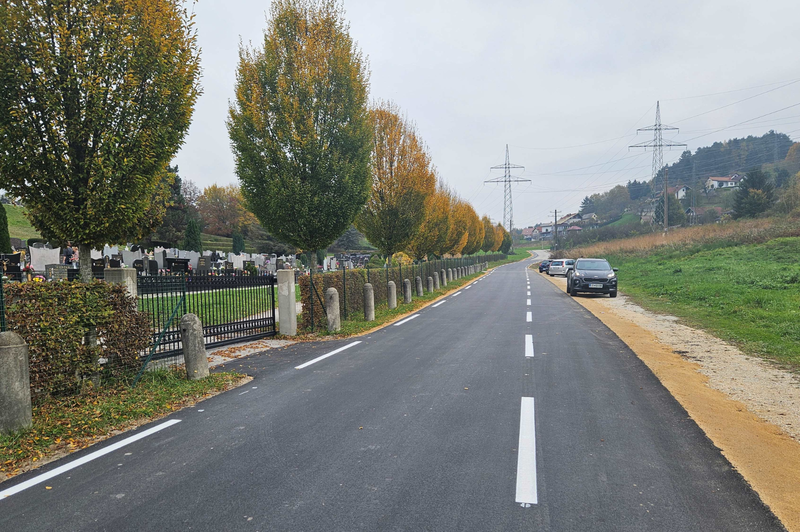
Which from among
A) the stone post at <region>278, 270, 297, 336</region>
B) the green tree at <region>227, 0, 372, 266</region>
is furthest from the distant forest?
the stone post at <region>278, 270, 297, 336</region>

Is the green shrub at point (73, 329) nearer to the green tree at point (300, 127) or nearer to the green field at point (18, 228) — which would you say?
the green tree at point (300, 127)

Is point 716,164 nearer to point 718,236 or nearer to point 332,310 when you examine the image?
point 718,236

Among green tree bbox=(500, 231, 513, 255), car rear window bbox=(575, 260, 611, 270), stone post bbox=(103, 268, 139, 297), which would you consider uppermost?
green tree bbox=(500, 231, 513, 255)

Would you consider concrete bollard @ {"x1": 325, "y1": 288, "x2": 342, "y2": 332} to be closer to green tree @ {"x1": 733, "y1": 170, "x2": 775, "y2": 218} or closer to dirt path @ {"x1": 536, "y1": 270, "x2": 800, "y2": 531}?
dirt path @ {"x1": 536, "y1": 270, "x2": 800, "y2": 531}

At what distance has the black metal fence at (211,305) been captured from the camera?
7668 mm

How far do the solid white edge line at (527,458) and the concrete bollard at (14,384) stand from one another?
4871mm

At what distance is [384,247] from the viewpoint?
70.5ft

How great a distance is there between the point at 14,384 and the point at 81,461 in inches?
49.3

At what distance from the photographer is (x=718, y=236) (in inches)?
1328

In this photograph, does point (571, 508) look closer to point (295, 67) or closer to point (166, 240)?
point (295, 67)

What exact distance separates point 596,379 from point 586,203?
180996mm

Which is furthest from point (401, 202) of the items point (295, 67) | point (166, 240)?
point (166, 240)

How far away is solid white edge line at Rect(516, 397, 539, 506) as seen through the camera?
127 inches

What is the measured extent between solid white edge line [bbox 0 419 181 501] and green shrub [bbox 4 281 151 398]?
4.98 ft
